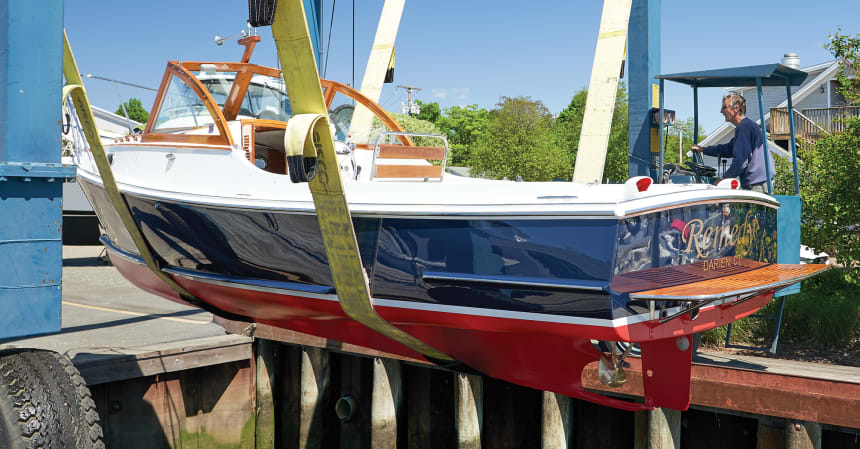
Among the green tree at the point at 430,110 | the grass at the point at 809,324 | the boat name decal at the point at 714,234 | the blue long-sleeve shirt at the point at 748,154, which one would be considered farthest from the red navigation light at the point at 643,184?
the green tree at the point at 430,110

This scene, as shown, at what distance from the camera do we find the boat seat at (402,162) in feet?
16.8

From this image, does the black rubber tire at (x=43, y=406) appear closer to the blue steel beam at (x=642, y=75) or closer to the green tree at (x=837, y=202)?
the blue steel beam at (x=642, y=75)

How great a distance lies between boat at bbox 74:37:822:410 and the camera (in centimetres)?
358

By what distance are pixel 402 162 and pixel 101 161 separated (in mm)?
2025

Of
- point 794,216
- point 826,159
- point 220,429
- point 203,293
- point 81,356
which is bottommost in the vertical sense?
point 220,429

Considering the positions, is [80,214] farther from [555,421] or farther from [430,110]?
[430,110]

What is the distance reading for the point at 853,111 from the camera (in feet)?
30.2

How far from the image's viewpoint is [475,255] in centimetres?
382

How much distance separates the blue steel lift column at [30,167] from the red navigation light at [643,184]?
291cm

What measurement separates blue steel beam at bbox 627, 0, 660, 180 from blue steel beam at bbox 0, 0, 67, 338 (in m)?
5.58

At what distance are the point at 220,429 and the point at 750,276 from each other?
6188 millimetres

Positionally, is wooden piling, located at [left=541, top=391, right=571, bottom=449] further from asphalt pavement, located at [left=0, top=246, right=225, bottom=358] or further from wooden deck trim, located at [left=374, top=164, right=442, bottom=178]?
asphalt pavement, located at [left=0, top=246, right=225, bottom=358]

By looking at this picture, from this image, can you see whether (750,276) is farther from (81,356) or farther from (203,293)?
(81,356)

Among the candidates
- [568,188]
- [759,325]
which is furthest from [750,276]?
[759,325]
